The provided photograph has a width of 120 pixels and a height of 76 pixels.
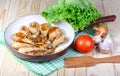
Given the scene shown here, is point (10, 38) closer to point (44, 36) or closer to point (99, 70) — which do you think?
point (44, 36)

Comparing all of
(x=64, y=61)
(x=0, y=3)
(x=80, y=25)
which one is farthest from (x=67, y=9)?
(x=0, y=3)

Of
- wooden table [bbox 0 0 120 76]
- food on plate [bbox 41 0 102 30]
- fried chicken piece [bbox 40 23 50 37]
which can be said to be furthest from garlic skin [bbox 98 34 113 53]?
fried chicken piece [bbox 40 23 50 37]

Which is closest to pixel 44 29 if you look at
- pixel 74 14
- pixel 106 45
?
pixel 74 14

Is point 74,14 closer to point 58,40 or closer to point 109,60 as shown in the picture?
point 58,40

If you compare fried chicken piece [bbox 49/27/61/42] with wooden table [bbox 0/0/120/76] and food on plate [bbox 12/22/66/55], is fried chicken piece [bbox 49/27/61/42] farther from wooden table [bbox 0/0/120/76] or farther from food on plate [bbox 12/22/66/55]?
wooden table [bbox 0/0/120/76]

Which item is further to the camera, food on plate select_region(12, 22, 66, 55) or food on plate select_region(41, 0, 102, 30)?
food on plate select_region(41, 0, 102, 30)

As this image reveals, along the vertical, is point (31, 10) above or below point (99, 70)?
above

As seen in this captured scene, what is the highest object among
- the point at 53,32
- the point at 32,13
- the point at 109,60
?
the point at 32,13
